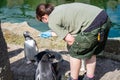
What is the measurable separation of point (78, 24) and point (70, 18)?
0.15 metres

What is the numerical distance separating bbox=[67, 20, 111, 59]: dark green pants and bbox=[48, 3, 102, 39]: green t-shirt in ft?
0.36

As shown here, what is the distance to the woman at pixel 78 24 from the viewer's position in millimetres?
4492

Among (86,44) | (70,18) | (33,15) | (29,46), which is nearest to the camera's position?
(70,18)

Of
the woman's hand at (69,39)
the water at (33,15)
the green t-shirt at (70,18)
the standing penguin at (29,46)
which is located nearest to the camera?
the green t-shirt at (70,18)

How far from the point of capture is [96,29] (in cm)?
460

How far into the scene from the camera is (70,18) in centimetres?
452

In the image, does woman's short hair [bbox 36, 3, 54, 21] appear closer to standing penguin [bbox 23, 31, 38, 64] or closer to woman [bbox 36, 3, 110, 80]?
woman [bbox 36, 3, 110, 80]

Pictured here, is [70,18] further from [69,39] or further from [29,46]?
[29,46]

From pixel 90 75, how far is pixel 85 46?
0.60 metres

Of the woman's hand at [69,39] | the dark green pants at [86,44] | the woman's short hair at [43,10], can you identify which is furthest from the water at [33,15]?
the woman's short hair at [43,10]

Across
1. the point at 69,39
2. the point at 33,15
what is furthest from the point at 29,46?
the point at 33,15

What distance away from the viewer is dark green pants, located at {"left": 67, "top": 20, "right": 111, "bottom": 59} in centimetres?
462

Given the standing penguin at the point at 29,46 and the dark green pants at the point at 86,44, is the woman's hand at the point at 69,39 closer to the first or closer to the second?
the dark green pants at the point at 86,44

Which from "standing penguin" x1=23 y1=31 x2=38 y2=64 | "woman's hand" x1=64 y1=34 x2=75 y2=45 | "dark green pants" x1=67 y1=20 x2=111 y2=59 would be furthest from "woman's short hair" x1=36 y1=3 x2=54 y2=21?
"standing penguin" x1=23 y1=31 x2=38 y2=64
